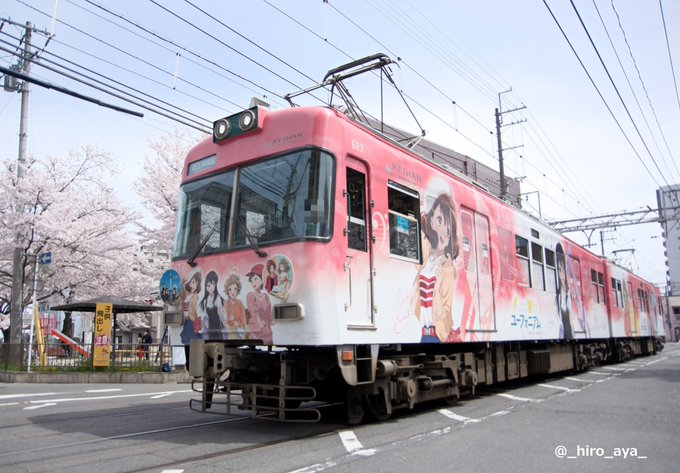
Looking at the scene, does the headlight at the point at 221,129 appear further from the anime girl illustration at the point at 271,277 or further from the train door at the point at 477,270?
the train door at the point at 477,270

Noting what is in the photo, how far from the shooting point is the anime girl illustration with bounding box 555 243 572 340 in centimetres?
1162

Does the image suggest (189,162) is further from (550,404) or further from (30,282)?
(30,282)

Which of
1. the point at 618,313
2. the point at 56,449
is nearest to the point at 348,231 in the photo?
the point at 56,449

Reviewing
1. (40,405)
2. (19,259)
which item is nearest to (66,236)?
(19,259)

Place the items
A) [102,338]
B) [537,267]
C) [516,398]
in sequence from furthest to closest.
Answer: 1. [102,338]
2. [537,267]
3. [516,398]

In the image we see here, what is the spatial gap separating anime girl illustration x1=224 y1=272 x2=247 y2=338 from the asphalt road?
1128 millimetres

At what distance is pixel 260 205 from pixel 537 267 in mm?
6905

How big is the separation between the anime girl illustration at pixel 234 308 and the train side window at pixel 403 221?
1.80m

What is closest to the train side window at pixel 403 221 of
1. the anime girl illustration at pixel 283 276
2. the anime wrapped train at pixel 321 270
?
the anime wrapped train at pixel 321 270

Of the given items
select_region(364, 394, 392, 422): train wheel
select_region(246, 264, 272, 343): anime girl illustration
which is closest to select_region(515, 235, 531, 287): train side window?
select_region(364, 394, 392, 422): train wheel

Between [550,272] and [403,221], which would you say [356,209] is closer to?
[403,221]

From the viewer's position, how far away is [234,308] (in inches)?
232

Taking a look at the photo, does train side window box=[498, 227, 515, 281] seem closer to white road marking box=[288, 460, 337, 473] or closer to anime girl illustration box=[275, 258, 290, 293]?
anime girl illustration box=[275, 258, 290, 293]

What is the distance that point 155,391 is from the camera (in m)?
12.0
